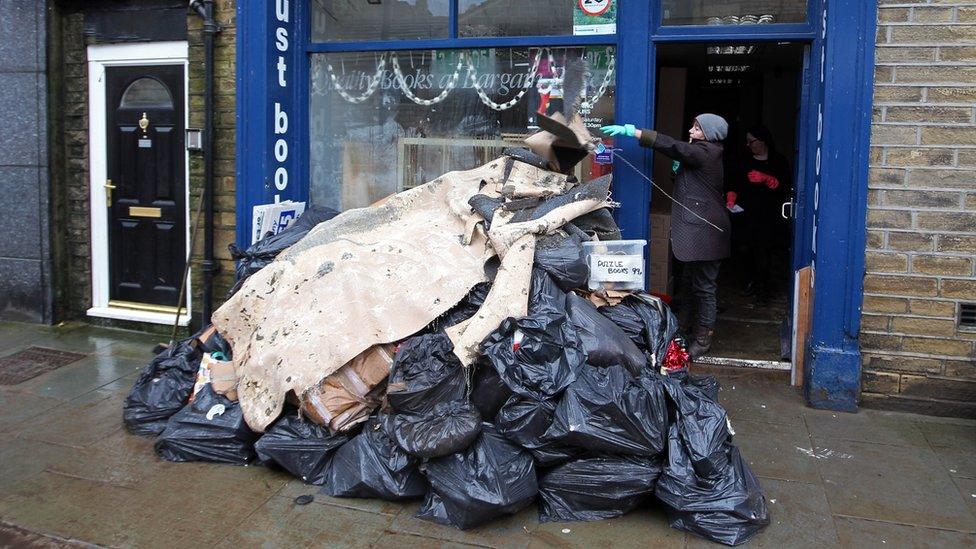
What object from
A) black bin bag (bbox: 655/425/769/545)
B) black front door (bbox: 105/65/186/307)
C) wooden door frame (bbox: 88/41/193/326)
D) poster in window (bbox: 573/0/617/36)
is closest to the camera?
black bin bag (bbox: 655/425/769/545)

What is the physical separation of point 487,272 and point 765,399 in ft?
6.97

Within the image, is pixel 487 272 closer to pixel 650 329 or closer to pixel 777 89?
pixel 650 329

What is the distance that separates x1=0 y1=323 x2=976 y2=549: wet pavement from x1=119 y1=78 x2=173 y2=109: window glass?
2.76 m

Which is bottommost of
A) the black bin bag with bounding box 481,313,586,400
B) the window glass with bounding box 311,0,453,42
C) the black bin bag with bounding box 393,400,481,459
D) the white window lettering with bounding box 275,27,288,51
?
the black bin bag with bounding box 393,400,481,459

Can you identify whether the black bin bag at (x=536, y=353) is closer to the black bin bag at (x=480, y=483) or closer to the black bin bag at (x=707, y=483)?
the black bin bag at (x=480, y=483)

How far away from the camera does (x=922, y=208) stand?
4879mm

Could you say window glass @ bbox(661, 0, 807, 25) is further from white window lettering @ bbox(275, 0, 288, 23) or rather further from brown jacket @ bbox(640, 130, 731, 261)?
white window lettering @ bbox(275, 0, 288, 23)

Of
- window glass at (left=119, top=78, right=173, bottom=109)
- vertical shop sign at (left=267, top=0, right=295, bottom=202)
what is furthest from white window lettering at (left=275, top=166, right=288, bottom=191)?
window glass at (left=119, top=78, right=173, bottom=109)

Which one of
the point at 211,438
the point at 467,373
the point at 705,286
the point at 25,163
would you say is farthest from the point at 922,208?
the point at 25,163

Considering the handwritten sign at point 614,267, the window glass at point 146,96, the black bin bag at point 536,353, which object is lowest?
the black bin bag at point 536,353

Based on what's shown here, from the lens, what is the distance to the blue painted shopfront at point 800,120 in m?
4.91

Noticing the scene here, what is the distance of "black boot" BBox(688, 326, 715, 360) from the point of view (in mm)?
5855

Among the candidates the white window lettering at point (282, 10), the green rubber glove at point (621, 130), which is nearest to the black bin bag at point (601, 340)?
the green rubber glove at point (621, 130)

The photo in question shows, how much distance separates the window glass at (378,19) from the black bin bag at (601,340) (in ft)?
9.47
